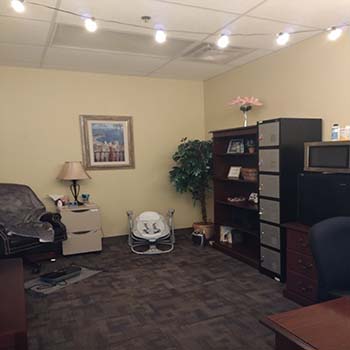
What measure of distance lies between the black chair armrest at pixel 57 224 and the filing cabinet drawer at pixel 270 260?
2.39 meters

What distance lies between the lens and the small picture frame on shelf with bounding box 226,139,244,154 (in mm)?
4318

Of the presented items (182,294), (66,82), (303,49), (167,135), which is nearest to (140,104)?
(167,135)

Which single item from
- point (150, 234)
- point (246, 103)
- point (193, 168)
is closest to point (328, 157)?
point (246, 103)

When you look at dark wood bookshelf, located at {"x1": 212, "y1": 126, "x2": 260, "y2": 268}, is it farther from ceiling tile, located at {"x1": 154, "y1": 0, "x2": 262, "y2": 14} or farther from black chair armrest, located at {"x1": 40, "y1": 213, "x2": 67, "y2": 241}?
black chair armrest, located at {"x1": 40, "y1": 213, "x2": 67, "y2": 241}

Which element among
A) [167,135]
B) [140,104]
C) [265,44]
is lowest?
[167,135]

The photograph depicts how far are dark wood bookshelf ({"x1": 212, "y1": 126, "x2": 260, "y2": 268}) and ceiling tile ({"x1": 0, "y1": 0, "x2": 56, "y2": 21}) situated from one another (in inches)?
95.8

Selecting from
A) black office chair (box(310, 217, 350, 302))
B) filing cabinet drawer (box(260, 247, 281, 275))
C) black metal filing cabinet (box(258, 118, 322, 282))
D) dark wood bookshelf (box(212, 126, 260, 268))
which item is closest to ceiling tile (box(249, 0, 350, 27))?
black metal filing cabinet (box(258, 118, 322, 282))

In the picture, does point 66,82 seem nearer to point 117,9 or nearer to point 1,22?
point 1,22

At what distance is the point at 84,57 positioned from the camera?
4051 millimetres

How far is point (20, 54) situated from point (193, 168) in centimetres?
265

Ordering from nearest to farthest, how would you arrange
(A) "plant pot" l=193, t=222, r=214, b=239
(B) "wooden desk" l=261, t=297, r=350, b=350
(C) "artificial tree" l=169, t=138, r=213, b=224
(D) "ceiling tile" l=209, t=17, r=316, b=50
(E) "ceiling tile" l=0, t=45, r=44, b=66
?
1. (B) "wooden desk" l=261, t=297, r=350, b=350
2. (D) "ceiling tile" l=209, t=17, r=316, b=50
3. (E) "ceiling tile" l=0, t=45, r=44, b=66
4. (C) "artificial tree" l=169, t=138, r=213, b=224
5. (A) "plant pot" l=193, t=222, r=214, b=239

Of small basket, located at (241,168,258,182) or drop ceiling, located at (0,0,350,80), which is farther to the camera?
small basket, located at (241,168,258,182)

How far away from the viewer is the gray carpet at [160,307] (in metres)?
2.38

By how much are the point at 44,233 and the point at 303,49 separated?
3593 millimetres
